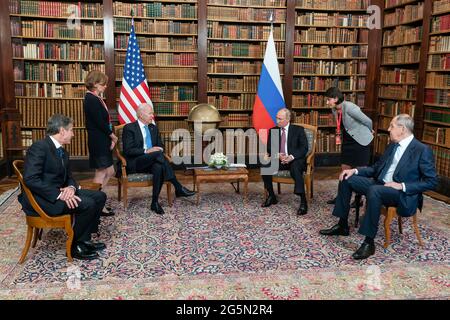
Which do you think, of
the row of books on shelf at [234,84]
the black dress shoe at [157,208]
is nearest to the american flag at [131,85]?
the row of books on shelf at [234,84]

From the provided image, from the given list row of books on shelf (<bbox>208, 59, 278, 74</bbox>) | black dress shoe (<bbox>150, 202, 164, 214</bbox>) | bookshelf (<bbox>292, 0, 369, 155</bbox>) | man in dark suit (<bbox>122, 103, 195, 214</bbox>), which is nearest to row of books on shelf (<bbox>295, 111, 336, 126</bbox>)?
bookshelf (<bbox>292, 0, 369, 155</bbox>)

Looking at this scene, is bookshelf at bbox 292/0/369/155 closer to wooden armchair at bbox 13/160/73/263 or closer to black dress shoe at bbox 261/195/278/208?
black dress shoe at bbox 261/195/278/208

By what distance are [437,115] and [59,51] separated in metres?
5.92

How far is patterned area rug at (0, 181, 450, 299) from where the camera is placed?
10.5ft

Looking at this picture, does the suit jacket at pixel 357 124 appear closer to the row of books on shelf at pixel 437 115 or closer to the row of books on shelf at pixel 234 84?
the row of books on shelf at pixel 437 115

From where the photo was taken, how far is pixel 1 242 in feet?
13.6

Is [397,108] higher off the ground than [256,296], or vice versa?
[397,108]

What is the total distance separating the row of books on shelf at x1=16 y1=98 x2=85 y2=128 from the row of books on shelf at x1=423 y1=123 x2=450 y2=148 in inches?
217

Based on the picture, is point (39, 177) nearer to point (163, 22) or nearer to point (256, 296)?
point (256, 296)

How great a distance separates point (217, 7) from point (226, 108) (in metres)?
1.69

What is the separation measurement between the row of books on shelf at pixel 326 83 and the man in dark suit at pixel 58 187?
16.1 feet

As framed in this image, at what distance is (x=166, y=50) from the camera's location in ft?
23.9

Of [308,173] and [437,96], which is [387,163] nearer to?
[308,173]

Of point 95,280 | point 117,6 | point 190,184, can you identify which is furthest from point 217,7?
point 95,280
